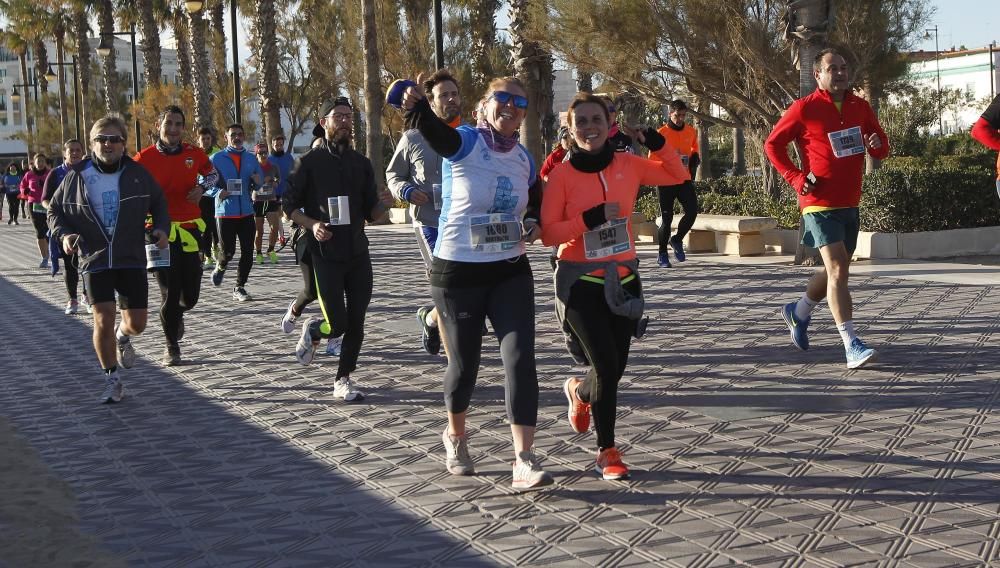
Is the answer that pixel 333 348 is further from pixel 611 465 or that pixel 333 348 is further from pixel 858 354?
pixel 611 465

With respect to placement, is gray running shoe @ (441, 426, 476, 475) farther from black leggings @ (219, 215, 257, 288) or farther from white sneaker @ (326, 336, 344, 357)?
black leggings @ (219, 215, 257, 288)

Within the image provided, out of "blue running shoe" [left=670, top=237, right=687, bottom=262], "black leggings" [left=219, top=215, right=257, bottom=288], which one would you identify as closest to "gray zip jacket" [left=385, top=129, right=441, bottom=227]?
"black leggings" [left=219, top=215, right=257, bottom=288]

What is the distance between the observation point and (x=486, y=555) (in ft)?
15.4

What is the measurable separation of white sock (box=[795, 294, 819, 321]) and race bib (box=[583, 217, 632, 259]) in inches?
129

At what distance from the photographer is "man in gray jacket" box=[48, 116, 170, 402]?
792cm

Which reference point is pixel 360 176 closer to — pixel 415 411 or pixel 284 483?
pixel 415 411

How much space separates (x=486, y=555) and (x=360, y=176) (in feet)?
12.8

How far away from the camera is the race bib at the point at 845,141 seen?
803cm

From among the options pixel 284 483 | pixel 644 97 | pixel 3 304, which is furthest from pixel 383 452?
pixel 644 97

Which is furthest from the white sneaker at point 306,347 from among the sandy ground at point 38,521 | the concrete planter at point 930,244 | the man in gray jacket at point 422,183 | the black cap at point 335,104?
the concrete planter at point 930,244

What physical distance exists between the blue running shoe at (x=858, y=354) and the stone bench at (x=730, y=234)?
7.53 meters

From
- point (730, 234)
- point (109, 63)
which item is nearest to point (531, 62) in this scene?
point (730, 234)

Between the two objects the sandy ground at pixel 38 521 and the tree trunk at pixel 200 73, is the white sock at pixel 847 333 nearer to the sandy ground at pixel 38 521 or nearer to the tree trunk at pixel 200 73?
the sandy ground at pixel 38 521

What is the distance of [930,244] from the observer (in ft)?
48.4
